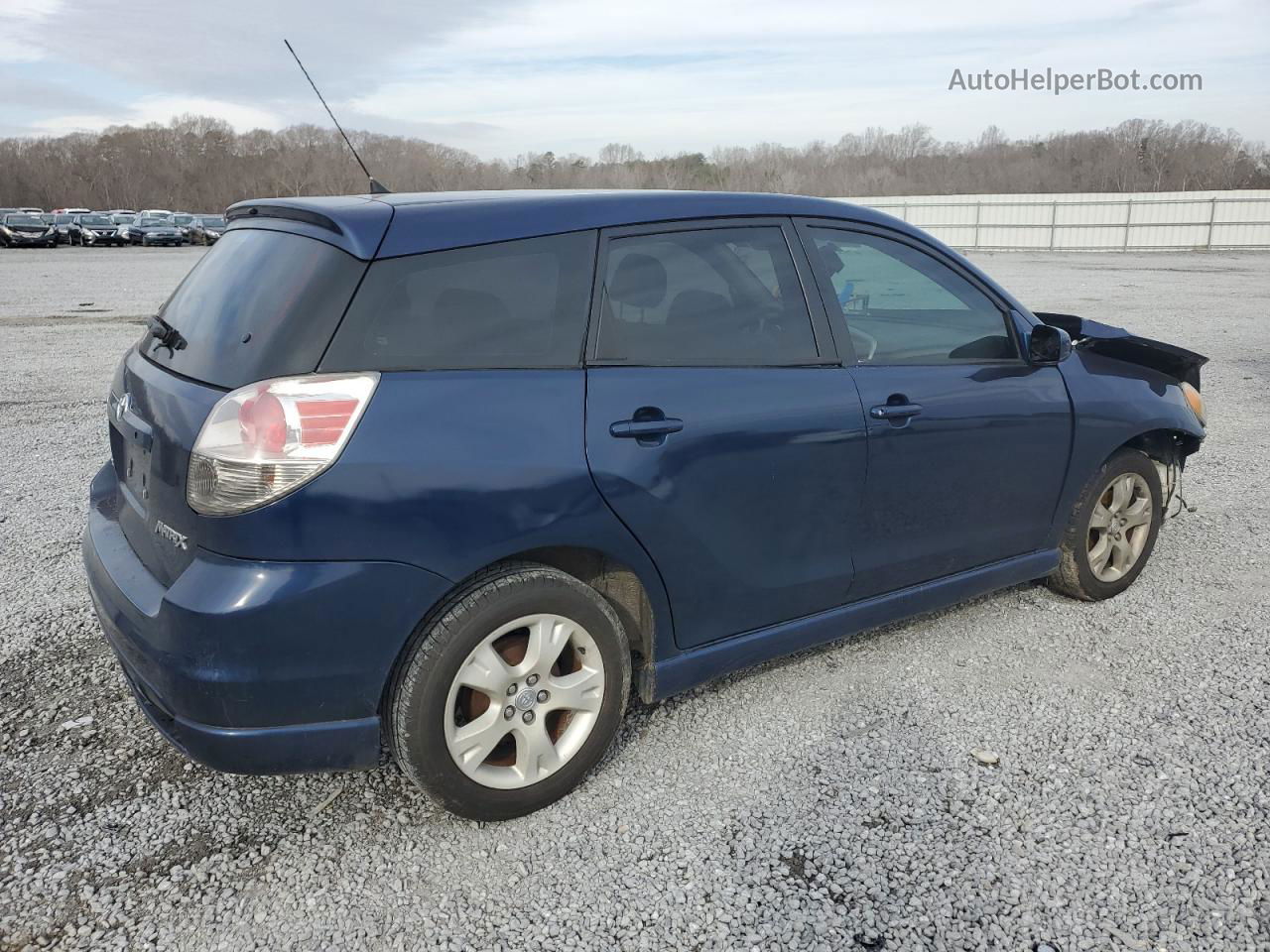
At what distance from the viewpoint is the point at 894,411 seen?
3342 mm

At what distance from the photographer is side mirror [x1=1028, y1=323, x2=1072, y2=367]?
3717 millimetres

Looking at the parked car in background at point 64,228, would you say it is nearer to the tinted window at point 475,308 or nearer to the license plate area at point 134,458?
the license plate area at point 134,458

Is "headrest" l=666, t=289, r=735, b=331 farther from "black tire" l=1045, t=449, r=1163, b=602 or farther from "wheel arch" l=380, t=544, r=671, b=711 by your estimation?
"black tire" l=1045, t=449, r=1163, b=602

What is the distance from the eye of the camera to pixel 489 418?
256 cm

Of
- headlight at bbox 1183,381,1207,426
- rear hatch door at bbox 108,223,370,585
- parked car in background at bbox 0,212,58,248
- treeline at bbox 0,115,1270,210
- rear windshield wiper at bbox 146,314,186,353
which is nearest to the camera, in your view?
rear hatch door at bbox 108,223,370,585

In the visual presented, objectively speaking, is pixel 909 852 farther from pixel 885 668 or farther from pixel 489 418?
pixel 489 418

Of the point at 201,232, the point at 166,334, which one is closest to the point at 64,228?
the point at 201,232

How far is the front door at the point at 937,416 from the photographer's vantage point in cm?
338

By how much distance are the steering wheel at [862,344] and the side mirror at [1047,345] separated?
0.75m

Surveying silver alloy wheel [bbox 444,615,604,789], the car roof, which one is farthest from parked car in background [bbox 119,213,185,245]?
silver alloy wheel [bbox 444,615,604,789]

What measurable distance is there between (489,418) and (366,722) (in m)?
0.84

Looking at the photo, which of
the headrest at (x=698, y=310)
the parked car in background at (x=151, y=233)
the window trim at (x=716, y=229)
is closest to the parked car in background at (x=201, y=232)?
the parked car in background at (x=151, y=233)

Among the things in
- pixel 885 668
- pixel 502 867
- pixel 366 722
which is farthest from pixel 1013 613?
pixel 366 722

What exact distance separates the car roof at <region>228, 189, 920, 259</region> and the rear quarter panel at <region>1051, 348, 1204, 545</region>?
1455 millimetres
